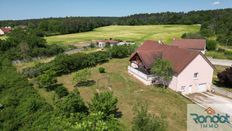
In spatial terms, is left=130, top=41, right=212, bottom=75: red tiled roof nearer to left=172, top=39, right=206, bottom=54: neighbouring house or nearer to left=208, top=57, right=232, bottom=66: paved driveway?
left=208, top=57, right=232, bottom=66: paved driveway

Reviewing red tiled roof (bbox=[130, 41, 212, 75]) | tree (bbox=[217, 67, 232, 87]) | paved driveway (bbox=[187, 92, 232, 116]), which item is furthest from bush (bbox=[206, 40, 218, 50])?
paved driveway (bbox=[187, 92, 232, 116])

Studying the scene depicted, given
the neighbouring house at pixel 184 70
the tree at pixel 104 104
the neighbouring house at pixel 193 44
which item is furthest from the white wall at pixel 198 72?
the neighbouring house at pixel 193 44

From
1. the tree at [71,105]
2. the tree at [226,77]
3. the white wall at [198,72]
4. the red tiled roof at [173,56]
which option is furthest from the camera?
the tree at [226,77]

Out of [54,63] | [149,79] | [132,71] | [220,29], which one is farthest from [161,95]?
[220,29]

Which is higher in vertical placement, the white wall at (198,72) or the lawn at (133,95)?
the white wall at (198,72)

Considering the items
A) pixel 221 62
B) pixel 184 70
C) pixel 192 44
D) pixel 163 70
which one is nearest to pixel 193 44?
pixel 192 44

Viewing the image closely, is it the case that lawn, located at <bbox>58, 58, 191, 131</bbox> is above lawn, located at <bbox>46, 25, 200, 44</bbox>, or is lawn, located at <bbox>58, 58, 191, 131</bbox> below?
below

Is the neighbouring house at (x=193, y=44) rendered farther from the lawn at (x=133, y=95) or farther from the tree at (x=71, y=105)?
the tree at (x=71, y=105)
